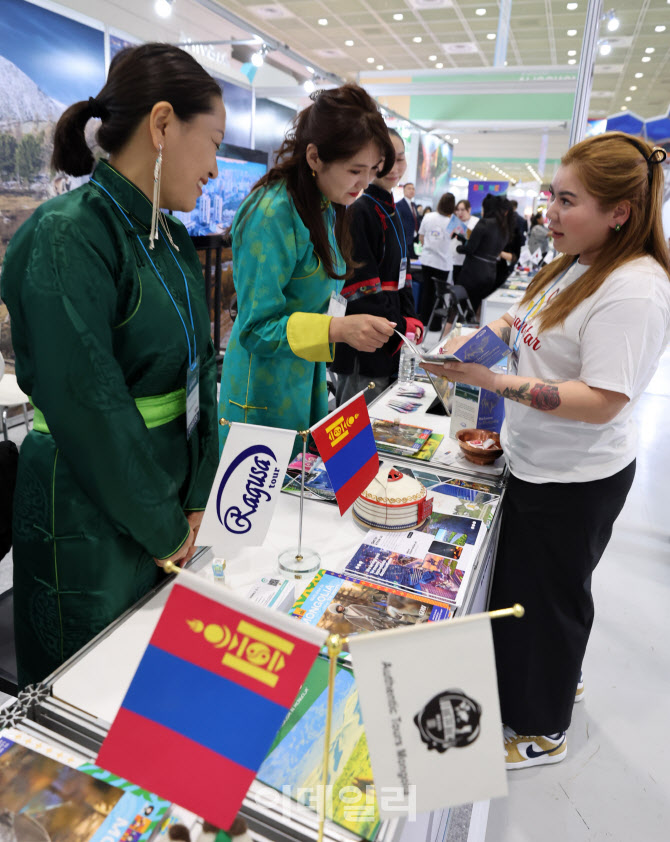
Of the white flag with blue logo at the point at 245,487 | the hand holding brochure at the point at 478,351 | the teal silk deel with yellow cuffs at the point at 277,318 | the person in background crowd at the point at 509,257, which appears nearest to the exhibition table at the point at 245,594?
the white flag with blue logo at the point at 245,487

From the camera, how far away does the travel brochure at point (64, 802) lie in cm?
70

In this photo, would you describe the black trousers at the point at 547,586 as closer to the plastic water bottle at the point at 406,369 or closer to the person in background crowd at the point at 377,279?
the person in background crowd at the point at 377,279

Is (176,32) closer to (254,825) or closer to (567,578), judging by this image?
(567,578)

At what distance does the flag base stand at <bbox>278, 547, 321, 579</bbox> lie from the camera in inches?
48.6

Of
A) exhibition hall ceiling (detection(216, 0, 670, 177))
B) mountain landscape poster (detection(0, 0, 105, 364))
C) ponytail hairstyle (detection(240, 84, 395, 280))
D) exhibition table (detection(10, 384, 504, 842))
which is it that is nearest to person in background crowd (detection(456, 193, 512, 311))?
exhibition hall ceiling (detection(216, 0, 670, 177))

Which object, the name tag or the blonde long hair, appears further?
the name tag

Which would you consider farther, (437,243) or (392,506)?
(437,243)

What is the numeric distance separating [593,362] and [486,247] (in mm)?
6063

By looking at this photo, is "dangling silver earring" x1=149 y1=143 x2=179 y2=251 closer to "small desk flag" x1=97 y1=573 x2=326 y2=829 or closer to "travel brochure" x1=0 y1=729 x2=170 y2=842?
"small desk flag" x1=97 y1=573 x2=326 y2=829

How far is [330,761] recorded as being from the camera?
0.82 m

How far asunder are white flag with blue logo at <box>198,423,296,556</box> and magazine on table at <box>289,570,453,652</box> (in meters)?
0.16

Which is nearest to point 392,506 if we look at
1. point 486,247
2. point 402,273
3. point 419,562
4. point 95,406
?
point 419,562

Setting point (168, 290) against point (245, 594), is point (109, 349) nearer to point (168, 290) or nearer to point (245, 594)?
point (168, 290)

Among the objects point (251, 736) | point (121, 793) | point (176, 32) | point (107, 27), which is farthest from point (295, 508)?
point (176, 32)
